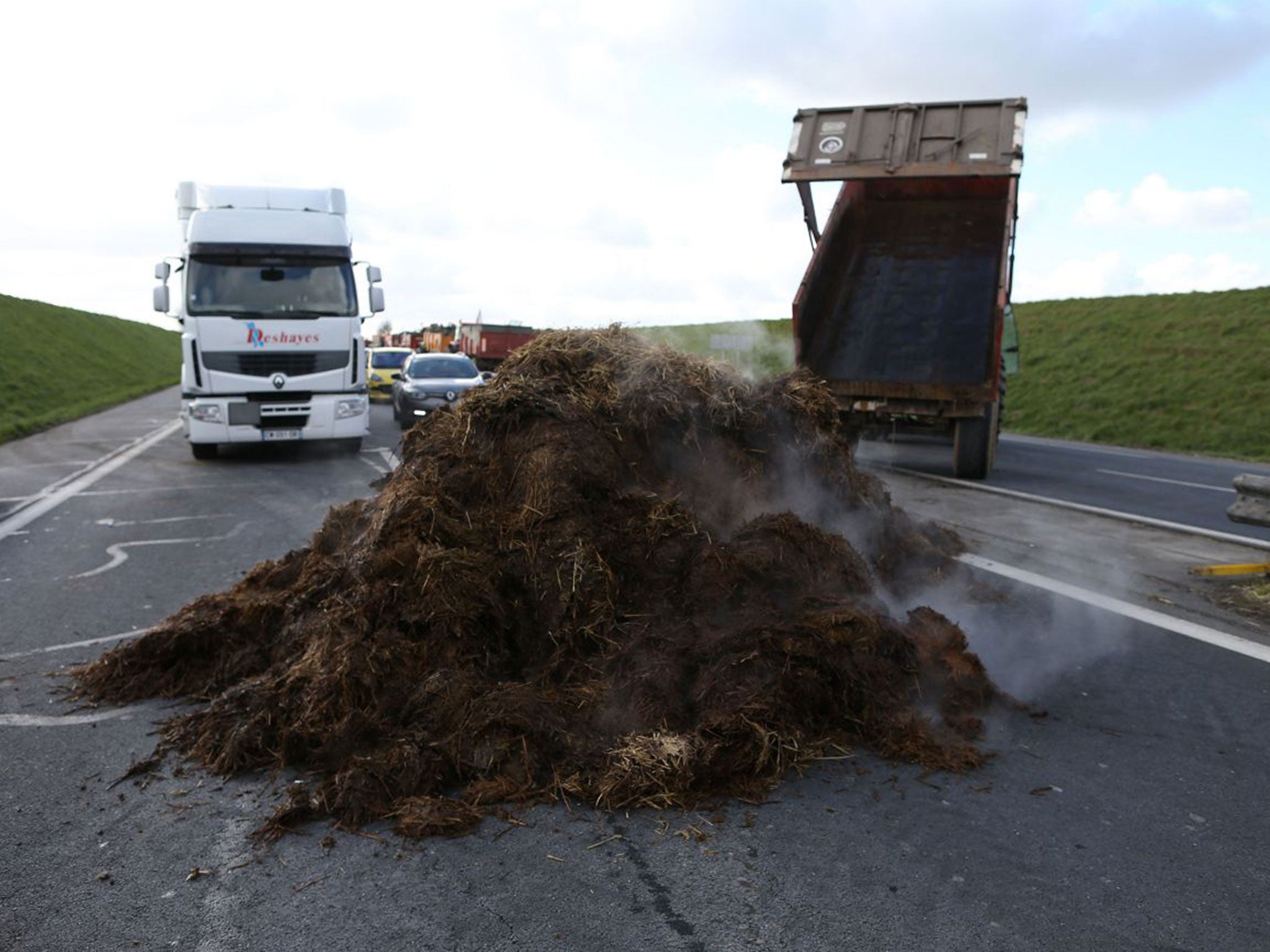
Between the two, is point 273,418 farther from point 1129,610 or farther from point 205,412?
point 1129,610

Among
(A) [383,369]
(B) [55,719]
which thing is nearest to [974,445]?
(B) [55,719]

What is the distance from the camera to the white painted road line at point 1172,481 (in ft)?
45.0

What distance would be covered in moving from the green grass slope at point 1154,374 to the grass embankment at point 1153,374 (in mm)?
50

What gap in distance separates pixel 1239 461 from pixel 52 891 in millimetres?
21929

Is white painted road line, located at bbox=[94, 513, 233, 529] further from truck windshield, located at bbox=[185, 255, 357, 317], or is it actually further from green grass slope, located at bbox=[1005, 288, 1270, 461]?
green grass slope, located at bbox=[1005, 288, 1270, 461]

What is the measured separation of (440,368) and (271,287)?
7.66 metres

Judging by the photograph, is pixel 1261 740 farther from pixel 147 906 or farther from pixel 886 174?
pixel 886 174

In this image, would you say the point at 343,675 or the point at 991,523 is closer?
the point at 343,675

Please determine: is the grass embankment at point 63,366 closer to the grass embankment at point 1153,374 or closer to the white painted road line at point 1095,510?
the white painted road line at point 1095,510

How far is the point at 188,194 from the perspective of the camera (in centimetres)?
1516

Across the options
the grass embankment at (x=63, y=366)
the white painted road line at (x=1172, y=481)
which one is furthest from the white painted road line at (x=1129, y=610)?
the grass embankment at (x=63, y=366)

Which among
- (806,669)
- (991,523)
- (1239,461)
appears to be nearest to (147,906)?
(806,669)

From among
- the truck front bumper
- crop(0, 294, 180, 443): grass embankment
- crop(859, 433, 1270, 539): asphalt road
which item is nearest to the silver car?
the truck front bumper

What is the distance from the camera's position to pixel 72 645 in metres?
5.99
